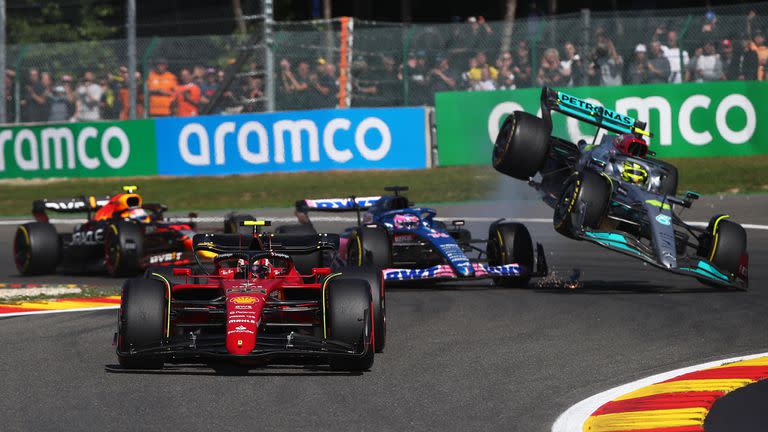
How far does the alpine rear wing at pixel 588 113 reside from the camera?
13.0 metres

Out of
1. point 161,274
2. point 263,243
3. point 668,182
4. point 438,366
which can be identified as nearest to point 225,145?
point 668,182

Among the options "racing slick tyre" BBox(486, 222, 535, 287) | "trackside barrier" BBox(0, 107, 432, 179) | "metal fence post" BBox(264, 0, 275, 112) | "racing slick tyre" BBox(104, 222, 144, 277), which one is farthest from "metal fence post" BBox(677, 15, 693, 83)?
"racing slick tyre" BBox(104, 222, 144, 277)

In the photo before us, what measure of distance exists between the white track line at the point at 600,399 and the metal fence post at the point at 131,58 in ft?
55.4

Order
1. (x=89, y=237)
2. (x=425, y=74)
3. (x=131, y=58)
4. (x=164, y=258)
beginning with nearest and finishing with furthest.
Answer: (x=164, y=258), (x=89, y=237), (x=425, y=74), (x=131, y=58)

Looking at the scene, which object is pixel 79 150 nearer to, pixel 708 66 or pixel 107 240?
pixel 107 240

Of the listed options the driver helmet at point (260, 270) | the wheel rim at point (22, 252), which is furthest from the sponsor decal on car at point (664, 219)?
the wheel rim at point (22, 252)

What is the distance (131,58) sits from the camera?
78.2 feet

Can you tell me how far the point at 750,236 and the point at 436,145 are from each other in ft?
24.2

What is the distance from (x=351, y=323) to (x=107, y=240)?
6861mm

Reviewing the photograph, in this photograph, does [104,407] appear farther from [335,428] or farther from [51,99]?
[51,99]

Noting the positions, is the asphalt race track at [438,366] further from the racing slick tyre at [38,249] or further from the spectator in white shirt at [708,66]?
the spectator in white shirt at [708,66]

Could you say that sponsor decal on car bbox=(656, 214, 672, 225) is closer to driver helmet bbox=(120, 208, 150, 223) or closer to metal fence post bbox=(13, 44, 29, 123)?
driver helmet bbox=(120, 208, 150, 223)

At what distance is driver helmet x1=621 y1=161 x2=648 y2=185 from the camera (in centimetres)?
1249

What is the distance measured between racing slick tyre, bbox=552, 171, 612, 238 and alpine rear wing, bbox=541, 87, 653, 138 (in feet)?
3.87
